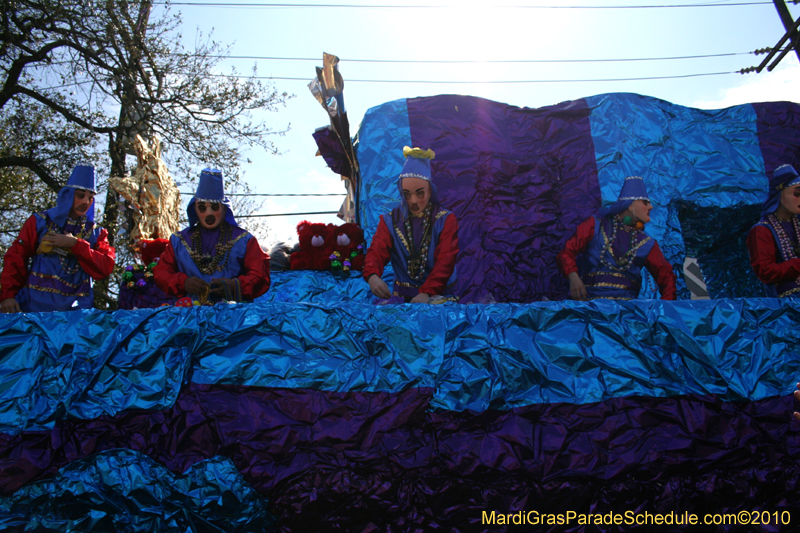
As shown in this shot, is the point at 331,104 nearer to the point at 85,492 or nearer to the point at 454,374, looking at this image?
the point at 454,374

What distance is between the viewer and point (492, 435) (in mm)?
1905

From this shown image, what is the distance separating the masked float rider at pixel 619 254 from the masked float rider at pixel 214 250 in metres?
1.92

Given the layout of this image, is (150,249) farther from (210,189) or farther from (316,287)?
(210,189)

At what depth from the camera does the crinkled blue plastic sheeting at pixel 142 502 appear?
181 cm

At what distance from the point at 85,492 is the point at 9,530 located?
29 centimetres

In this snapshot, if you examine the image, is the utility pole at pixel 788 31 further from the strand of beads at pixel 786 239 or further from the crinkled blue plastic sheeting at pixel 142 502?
the crinkled blue plastic sheeting at pixel 142 502

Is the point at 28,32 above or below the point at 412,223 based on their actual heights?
above

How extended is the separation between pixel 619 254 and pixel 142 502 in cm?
296

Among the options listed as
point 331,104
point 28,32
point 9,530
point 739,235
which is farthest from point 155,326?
point 28,32

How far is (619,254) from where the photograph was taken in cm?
338

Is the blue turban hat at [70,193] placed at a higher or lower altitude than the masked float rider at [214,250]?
higher

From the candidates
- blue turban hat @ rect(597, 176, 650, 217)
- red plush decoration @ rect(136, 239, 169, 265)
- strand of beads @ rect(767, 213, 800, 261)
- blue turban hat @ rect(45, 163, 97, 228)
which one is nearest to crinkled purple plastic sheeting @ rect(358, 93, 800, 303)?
blue turban hat @ rect(597, 176, 650, 217)

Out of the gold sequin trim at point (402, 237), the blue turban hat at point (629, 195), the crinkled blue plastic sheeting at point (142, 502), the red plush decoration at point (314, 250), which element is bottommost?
the crinkled blue plastic sheeting at point (142, 502)

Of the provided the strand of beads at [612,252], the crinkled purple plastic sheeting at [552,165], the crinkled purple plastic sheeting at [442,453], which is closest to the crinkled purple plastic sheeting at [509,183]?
the crinkled purple plastic sheeting at [552,165]
